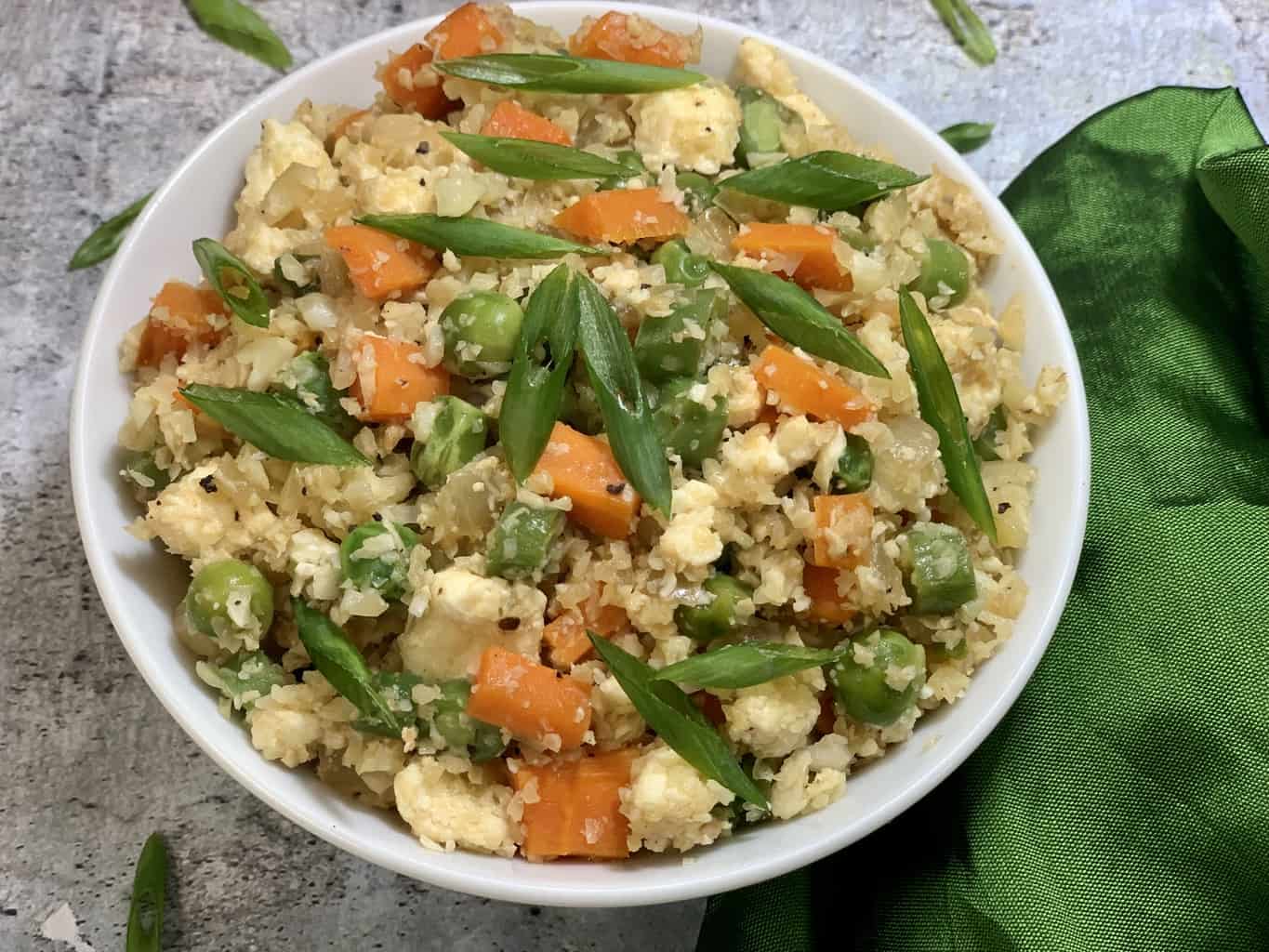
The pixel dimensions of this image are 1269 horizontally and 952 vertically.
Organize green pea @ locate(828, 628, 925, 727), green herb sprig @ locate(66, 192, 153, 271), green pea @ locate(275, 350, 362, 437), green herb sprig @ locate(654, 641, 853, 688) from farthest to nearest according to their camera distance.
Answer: green herb sprig @ locate(66, 192, 153, 271), green pea @ locate(275, 350, 362, 437), green pea @ locate(828, 628, 925, 727), green herb sprig @ locate(654, 641, 853, 688)

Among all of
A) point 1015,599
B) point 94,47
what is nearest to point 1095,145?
point 1015,599

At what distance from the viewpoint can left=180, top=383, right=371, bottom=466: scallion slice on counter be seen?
5.66 feet

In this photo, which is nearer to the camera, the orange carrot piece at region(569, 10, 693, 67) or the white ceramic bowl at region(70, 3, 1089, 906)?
the white ceramic bowl at region(70, 3, 1089, 906)

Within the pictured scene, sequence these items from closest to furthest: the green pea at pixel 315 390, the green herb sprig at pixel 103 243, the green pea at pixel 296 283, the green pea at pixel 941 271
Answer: the green pea at pixel 315 390, the green pea at pixel 296 283, the green pea at pixel 941 271, the green herb sprig at pixel 103 243

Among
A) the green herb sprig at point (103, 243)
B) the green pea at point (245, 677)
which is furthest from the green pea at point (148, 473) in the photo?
the green herb sprig at point (103, 243)

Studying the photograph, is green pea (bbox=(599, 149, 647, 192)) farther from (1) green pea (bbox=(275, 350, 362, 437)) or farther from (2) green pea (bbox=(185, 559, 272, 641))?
(2) green pea (bbox=(185, 559, 272, 641))

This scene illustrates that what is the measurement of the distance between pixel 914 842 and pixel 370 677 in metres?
1.20

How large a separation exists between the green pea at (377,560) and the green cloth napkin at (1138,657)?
1079mm

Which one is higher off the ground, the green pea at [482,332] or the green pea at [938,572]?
the green pea at [482,332]

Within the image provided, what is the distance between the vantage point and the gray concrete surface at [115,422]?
2330mm

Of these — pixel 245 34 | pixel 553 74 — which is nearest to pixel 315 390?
pixel 553 74

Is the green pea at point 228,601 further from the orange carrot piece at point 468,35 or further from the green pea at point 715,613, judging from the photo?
the orange carrot piece at point 468,35

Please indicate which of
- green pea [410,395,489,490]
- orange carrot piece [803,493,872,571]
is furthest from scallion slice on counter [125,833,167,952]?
orange carrot piece [803,493,872,571]

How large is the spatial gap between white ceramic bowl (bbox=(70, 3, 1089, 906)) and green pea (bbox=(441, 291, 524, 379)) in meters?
0.63
